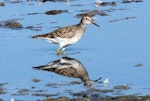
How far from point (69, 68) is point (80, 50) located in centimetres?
234

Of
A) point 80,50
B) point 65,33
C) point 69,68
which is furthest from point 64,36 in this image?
point 69,68

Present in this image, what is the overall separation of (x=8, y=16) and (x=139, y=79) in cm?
919

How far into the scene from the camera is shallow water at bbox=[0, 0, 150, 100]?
572 inches

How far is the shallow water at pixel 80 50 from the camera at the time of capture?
1452 centimetres

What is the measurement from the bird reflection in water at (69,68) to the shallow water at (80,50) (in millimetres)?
165

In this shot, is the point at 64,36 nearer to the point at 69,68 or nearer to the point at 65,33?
the point at 65,33

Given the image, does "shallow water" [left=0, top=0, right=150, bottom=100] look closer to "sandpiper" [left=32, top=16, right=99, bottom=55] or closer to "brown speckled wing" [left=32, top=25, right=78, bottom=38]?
"sandpiper" [left=32, top=16, right=99, bottom=55]

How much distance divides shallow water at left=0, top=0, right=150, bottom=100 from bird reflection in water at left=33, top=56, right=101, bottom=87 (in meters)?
0.17

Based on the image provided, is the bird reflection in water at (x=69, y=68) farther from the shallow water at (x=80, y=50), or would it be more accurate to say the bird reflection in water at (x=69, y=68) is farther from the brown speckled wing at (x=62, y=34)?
the brown speckled wing at (x=62, y=34)

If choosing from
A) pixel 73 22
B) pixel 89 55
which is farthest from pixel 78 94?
pixel 73 22

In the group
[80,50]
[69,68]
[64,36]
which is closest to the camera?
[69,68]

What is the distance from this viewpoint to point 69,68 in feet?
54.1

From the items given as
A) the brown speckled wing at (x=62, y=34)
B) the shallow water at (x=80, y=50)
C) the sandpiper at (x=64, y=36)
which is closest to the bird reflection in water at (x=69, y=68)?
the shallow water at (x=80, y=50)

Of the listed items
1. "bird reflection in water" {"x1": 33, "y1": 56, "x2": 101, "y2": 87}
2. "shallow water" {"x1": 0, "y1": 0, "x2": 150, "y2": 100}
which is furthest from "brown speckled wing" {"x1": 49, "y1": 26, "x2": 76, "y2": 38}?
"bird reflection in water" {"x1": 33, "y1": 56, "x2": 101, "y2": 87}
